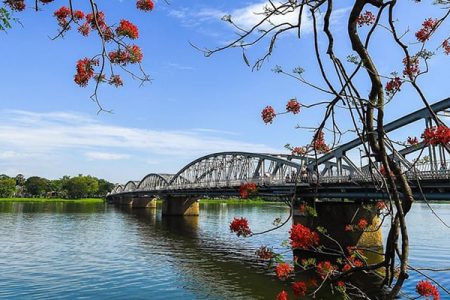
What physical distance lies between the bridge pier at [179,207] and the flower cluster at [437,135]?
90.1 m

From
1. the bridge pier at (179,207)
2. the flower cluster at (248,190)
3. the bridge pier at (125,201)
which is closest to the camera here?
the flower cluster at (248,190)

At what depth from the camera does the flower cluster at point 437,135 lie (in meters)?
4.00

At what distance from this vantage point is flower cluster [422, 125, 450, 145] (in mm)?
4004

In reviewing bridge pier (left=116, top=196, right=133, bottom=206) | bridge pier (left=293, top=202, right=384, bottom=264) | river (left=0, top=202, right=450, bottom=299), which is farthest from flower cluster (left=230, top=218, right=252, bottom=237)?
bridge pier (left=116, top=196, right=133, bottom=206)

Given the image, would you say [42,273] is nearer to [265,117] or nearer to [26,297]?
[26,297]

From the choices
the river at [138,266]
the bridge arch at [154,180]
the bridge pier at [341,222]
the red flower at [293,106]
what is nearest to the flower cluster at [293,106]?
the red flower at [293,106]

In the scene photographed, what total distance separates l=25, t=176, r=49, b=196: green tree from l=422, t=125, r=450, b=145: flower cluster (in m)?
204

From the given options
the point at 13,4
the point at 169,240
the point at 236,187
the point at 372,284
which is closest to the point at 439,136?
the point at 13,4

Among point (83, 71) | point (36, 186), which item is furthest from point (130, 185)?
point (83, 71)

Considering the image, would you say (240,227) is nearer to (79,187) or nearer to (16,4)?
(16,4)

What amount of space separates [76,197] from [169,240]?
6095 inches

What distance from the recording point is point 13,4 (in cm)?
684

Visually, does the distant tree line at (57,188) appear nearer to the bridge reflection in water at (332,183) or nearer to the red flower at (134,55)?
the bridge reflection in water at (332,183)

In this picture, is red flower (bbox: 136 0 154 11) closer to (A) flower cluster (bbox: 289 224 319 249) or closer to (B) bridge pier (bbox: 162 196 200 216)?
(A) flower cluster (bbox: 289 224 319 249)
